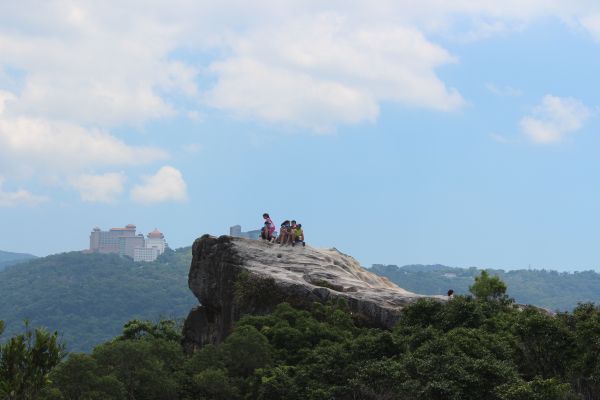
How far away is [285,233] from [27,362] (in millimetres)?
20464

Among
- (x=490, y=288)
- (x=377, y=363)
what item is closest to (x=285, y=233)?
(x=490, y=288)

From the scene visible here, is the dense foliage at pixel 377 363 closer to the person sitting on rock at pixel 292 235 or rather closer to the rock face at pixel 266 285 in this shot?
the rock face at pixel 266 285

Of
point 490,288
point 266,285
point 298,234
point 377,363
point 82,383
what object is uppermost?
point 298,234

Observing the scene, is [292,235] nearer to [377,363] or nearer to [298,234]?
[298,234]

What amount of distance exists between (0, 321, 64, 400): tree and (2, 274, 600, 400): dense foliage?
1.74m

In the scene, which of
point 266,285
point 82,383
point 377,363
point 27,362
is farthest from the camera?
point 266,285

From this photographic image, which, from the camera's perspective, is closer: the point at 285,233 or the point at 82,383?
the point at 82,383

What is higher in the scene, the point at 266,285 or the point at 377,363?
the point at 266,285

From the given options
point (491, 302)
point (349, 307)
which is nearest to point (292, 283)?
point (349, 307)

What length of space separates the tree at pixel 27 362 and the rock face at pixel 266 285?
14998 mm

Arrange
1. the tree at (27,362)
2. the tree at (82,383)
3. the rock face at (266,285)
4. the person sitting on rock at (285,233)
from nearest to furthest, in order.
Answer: the tree at (27,362), the tree at (82,383), the rock face at (266,285), the person sitting on rock at (285,233)

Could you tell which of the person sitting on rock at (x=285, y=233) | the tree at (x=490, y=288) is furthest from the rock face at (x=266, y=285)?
the tree at (x=490, y=288)

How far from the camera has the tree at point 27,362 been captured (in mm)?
23203

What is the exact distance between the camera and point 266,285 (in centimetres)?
3809
